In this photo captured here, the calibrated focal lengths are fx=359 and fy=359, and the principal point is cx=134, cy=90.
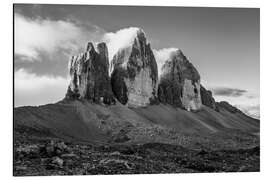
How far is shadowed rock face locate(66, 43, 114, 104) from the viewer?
99.7 ft

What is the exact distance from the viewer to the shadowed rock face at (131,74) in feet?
115

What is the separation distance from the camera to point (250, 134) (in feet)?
72.9

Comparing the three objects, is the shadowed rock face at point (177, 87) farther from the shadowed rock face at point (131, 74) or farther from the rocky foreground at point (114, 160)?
the rocky foreground at point (114, 160)

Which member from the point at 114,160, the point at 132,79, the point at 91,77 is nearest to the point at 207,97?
the point at 132,79

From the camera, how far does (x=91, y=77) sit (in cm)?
3150

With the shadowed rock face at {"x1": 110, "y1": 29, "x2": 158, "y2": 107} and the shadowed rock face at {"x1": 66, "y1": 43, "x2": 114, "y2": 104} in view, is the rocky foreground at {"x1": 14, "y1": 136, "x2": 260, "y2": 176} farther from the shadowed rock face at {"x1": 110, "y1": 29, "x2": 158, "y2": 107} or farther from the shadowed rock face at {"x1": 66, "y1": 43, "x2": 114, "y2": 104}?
the shadowed rock face at {"x1": 110, "y1": 29, "x2": 158, "y2": 107}

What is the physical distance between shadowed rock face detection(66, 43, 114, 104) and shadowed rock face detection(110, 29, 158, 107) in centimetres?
248

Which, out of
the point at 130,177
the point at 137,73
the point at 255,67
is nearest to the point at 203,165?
the point at 130,177

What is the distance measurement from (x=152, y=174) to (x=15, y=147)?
15.2ft

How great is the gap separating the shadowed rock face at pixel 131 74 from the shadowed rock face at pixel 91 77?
2480 millimetres

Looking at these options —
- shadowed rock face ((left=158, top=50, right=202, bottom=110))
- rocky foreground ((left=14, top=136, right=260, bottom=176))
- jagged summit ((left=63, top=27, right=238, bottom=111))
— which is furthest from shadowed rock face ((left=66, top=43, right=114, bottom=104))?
rocky foreground ((left=14, top=136, right=260, bottom=176))

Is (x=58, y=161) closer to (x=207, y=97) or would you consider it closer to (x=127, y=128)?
(x=127, y=128)
